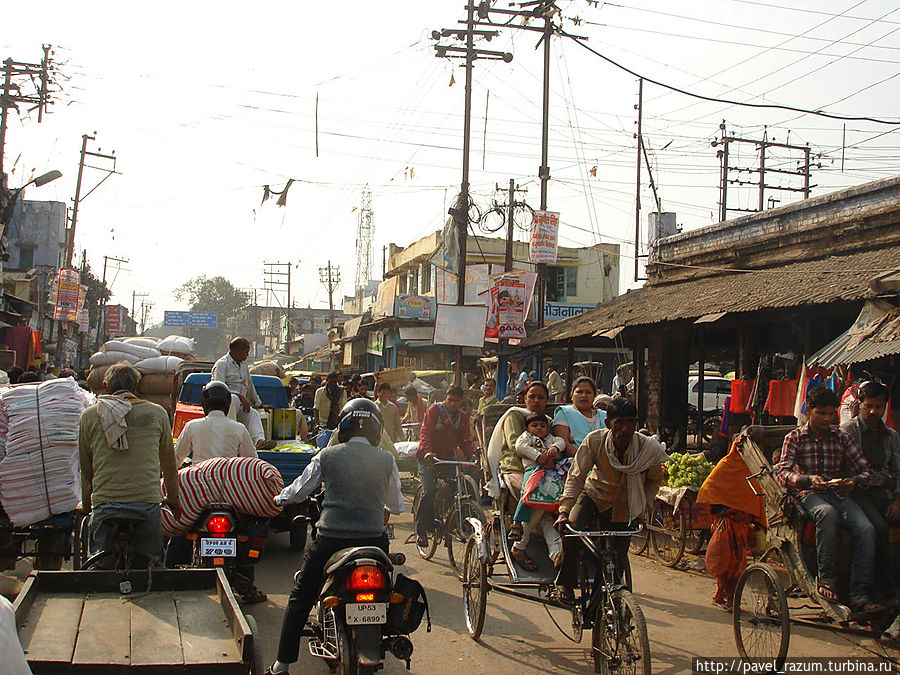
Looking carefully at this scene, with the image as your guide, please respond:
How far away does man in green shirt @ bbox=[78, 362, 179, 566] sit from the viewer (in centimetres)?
510

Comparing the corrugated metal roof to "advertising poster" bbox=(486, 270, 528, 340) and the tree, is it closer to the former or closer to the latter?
"advertising poster" bbox=(486, 270, 528, 340)

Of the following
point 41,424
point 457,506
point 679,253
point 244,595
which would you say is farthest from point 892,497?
point 679,253

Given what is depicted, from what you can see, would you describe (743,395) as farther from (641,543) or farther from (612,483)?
(612,483)

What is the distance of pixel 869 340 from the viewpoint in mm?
8758

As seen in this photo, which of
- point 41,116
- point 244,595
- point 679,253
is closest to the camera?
point 244,595

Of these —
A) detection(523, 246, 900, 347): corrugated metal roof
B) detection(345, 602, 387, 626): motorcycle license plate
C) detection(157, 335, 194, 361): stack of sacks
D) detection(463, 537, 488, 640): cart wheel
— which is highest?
detection(523, 246, 900, 347): corrugated metal roof

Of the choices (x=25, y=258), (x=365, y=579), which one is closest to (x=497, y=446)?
(x=365, y=579)

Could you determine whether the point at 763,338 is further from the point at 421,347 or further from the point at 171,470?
the point at 421,347

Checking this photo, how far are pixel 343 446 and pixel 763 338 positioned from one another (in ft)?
41.4

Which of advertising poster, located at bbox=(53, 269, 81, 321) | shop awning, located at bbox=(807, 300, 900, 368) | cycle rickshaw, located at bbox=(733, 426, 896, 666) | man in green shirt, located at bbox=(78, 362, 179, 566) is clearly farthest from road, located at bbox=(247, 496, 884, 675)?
advertising poster, located at bbox=(53, 269, 81, 321)

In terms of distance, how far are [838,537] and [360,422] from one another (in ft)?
10.7

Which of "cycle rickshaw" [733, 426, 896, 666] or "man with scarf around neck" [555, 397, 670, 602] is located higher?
"man with scarf around neck" [555, 397, 670, 602]

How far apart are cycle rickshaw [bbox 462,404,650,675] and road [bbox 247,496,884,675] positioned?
20cm

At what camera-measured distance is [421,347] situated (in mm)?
39781
